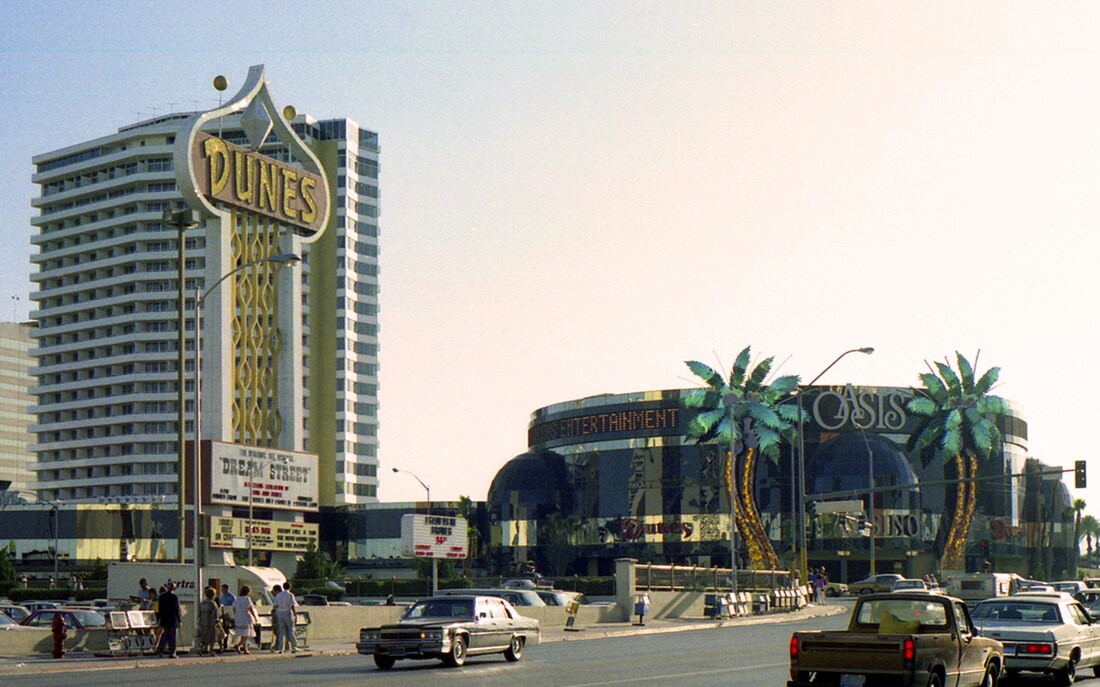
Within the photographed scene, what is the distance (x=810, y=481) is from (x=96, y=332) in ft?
274

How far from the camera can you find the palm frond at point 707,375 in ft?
401

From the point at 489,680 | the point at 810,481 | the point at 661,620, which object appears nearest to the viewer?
the point at 489,680

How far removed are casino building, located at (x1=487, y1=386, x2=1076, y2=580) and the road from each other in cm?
8152

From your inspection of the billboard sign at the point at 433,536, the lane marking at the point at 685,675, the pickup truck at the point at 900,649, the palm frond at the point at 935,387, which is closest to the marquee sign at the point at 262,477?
the billboard sign at the point at 433,536

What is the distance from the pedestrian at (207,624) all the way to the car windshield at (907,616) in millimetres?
20038

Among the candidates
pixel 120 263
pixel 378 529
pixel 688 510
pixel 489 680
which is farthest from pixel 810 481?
pixel 489 680

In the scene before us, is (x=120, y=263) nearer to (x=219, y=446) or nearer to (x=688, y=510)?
(x=688, y=510)

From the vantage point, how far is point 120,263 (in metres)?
160

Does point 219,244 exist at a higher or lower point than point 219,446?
higher

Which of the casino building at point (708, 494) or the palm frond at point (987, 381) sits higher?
the palm frond at point (987, 381)

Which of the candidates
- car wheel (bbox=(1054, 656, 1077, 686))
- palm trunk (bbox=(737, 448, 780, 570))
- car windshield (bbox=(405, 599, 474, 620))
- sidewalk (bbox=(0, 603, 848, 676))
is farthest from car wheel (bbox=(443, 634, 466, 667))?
→ palm trunk (bbox=(737, 448, 780, 570))

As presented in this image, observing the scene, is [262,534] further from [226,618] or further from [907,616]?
[907,616]

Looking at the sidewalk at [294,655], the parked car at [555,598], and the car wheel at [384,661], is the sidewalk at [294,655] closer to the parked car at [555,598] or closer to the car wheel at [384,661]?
the parked car at [555,598]

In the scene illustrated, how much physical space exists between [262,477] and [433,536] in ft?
44.6
